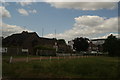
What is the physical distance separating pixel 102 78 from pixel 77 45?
307 ft

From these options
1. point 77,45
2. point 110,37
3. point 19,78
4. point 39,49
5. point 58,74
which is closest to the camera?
point 19,78

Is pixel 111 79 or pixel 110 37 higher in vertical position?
pixel 110 37

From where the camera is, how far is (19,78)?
14.4 metres

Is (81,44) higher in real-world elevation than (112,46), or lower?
higher

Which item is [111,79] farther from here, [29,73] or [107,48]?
[107,48]

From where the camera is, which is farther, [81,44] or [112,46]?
[81,44]

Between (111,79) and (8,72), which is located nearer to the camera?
(111,79)

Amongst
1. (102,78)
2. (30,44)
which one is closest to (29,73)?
(102,78)

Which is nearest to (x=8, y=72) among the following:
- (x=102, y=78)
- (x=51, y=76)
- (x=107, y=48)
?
(x=51, y=76)

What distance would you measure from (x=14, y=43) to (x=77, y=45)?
42.4 meters

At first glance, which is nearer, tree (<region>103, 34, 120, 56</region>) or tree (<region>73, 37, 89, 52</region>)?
tree (<region>103, 34, 120, 56</region>)

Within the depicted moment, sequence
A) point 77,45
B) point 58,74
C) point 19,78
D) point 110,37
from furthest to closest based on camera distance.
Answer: point 77,45
point 110,37
point 58,74
point 19,78

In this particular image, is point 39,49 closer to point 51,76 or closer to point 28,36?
point 28,36

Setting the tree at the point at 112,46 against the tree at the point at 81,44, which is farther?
the tree at the point at 81,44
